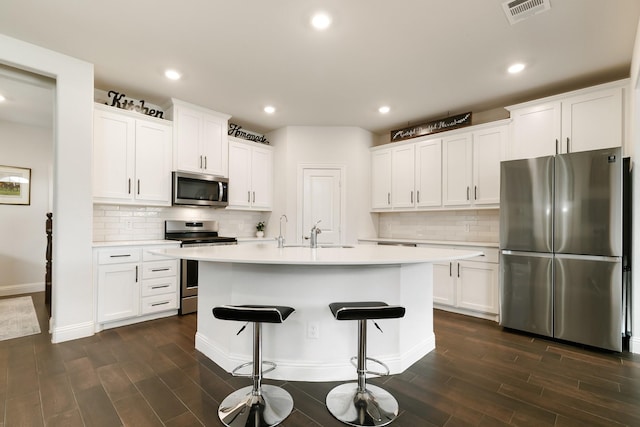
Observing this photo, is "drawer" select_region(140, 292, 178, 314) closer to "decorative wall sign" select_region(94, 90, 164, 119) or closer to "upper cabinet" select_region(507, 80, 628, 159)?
"decorative wall sign" select_region(94, 90, 164, 119)

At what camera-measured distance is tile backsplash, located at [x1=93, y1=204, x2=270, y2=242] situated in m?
3.66

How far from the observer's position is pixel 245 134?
503cm

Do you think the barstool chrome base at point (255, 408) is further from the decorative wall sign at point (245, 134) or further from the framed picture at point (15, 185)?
the framed picture at point (15, 185)

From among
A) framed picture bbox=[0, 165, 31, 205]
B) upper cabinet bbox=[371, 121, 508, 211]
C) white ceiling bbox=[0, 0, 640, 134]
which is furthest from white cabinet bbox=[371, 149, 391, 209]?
framed picture bbox=[0, 165, 31, 205]

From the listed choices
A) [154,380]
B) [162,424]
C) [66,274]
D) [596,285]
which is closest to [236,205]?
[66,274]

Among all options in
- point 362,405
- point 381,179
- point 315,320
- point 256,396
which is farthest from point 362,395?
point 381,179

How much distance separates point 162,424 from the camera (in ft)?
5.71

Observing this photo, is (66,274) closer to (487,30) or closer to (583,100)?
(487,30)

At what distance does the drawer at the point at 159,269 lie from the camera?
3496mm

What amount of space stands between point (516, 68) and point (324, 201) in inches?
118

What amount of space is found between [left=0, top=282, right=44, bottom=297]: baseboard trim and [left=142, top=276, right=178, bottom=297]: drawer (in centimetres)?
287

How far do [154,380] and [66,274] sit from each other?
159 cm

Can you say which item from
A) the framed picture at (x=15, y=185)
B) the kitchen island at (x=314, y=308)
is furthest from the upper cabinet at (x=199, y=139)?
the framed picture at (x=15, y=185)

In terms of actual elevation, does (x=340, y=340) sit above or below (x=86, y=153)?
below
